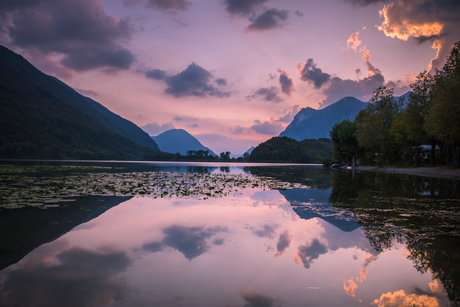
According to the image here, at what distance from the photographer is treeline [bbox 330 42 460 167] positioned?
3378 cm

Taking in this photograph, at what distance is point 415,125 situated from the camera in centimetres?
4528

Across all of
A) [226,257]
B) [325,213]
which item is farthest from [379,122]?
[226,257]

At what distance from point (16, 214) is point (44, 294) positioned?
751cm

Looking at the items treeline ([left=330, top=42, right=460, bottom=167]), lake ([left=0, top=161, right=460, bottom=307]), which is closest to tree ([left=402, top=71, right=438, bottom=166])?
treeline ([left=330, top=42, right=460, bottom=167])

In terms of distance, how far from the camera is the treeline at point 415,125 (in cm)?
3378

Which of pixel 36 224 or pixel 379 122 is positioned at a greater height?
pixel 379 122

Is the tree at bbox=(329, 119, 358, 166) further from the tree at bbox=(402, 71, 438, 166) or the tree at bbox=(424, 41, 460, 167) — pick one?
the tree at bbox=(424, 41, 460, 167)

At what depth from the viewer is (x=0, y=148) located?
436 ft

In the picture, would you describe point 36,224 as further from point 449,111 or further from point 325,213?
point 449,111

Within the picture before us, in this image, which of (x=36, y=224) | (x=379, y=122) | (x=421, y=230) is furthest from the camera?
(x=379, y=122)

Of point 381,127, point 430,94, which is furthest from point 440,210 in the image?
point 381,127

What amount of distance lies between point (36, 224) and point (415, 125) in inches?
2148

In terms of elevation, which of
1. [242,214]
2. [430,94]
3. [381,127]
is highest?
[430,94]

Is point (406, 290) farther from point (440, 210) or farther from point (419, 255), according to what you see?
point (440, 210)
